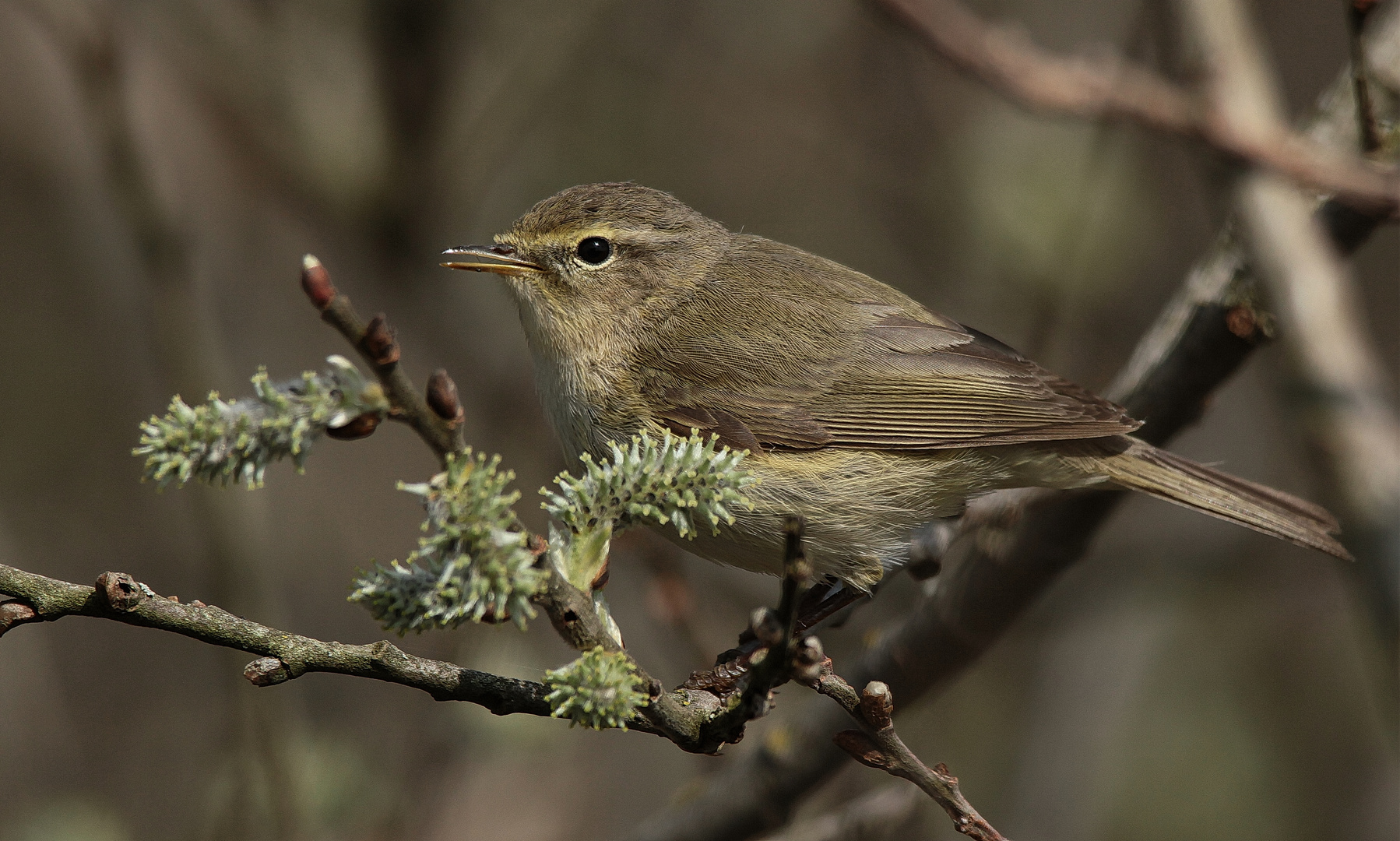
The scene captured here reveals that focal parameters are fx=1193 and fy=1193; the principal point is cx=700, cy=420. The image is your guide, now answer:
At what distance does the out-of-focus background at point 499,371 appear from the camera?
365 centimetres

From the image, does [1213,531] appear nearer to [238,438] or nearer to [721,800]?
[721,800]

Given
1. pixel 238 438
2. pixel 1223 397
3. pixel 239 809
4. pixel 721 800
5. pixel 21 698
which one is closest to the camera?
pixel 238 438

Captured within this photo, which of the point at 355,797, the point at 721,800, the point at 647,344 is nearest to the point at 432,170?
the point at 647,344

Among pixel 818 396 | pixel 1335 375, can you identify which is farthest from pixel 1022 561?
pixel 1335 375

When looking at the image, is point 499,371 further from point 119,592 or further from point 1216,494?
point 119,592

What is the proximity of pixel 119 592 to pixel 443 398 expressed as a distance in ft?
1.49

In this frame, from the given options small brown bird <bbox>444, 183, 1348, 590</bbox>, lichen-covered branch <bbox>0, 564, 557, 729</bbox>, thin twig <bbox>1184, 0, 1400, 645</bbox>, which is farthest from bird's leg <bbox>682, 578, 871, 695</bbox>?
thin twig <bbox>1184, 0, 1400, 645</bbox>

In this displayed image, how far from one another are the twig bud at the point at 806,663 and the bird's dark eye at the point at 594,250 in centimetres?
212

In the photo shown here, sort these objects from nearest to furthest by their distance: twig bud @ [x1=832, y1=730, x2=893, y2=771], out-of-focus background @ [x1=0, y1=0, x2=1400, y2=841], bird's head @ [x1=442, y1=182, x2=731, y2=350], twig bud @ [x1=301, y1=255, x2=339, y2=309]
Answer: twig bud @ [x1=301, y1=255, x2=339, y2=309], twig bud @ [x1=832, y1=730, x2=893, y2=771], bird's head @ [x1=442, y1=182, x2=731, y2=350], out-of-focus background @ [x1=0, y1=0, x2=1400, y2=841]

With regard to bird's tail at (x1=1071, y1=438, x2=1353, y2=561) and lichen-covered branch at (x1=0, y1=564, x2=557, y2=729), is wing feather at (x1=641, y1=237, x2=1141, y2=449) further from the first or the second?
lichen-covered branch at (x1=0, y1=564, x2=557, y2=729)

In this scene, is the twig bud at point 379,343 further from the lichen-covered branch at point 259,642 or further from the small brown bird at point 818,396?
the small brown bird at point 818,396

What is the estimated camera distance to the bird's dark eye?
345 centimetres

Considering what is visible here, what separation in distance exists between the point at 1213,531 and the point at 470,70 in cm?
357

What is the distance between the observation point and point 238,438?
1.42m
